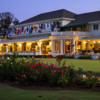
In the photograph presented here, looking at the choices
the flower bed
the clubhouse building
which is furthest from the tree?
the flower bed

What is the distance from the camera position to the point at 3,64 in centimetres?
1209

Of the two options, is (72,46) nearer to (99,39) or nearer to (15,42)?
(99,39)

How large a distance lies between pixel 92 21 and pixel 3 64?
34.0 m

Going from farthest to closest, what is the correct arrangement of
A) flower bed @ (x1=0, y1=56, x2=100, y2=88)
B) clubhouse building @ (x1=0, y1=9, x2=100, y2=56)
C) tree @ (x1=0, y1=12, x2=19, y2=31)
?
tree @ (x1=0, y1=12, x2=19, y2=31)
clubhouse building @ (x1=0, y1=9, x2=100, y2=56)
flower bed @ (x1=0, y1=56, x2=100, y2=88)

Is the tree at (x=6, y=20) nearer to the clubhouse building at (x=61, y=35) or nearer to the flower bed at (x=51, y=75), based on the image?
the clubhouse building at (x=61, y=35)

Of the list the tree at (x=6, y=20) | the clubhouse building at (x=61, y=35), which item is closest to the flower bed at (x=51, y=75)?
the clubhouse building at (x=61, y=35)

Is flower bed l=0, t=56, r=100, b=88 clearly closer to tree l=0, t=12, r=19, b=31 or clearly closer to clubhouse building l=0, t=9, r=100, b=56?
Answer: clubhouse building l=0, t=9, r=100, b=56

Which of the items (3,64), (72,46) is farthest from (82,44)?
(3,64)

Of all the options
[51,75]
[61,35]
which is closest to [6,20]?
[61,35]

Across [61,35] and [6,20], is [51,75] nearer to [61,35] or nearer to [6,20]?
[61,35]

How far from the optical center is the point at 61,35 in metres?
43.8

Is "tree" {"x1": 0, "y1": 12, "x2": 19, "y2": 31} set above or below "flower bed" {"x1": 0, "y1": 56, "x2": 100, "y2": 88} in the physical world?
above

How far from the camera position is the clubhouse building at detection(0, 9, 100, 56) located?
43.4m

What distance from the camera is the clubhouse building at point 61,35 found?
43406 mm
